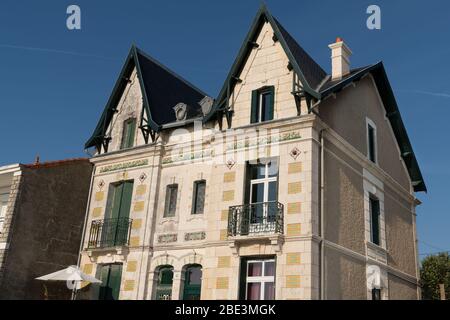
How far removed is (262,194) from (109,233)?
6.07m

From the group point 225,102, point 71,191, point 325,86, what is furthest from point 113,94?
point 325,86

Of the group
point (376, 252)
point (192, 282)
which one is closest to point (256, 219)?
point (192, 282)

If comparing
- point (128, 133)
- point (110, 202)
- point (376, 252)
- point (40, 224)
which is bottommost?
point (376, 252)

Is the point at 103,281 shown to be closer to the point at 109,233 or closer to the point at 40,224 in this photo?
the point at 109,233

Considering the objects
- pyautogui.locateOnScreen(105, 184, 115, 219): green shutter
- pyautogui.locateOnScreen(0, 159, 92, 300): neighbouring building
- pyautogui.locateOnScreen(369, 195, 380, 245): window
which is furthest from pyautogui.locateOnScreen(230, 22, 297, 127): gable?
pyautogui.locateOnScreen(0, 159, 92, 300): neighbouring building

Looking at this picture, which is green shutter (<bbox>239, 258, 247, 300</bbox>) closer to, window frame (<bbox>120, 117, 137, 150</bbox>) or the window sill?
the window sill

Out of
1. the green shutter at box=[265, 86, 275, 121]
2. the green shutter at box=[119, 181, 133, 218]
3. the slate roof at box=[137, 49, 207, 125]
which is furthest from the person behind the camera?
the slate roof at box=[137, 49, 207, 125]

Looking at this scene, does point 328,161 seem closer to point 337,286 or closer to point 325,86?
point 325,86

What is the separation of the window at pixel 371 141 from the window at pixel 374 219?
5.10 feet

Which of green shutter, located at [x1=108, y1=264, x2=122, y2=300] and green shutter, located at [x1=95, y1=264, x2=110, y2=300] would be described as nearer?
green shutter, located at [x1=108, y1=264, x2=122, y2=300]

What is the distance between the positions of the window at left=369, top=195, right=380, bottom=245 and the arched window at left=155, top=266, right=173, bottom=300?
6.99m

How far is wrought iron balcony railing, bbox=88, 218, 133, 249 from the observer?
18.2 meters

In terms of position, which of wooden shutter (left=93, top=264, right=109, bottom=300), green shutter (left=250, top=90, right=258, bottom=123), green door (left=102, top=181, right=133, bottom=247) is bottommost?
wooden shutter (left=93, top=264, right=109, bottom=300)

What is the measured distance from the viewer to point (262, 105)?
672 inches
